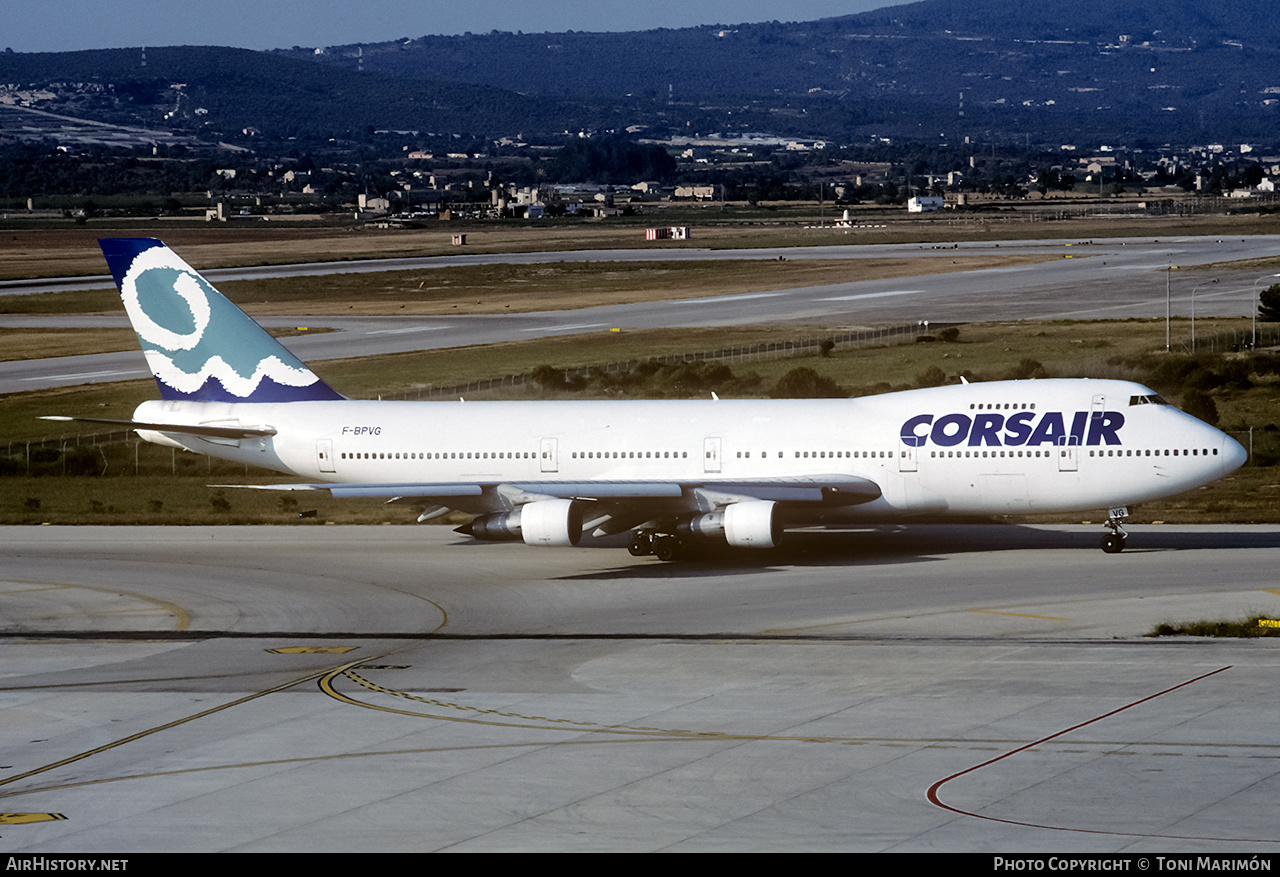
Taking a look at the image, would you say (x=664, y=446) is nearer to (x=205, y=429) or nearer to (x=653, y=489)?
(x=653, y=489)

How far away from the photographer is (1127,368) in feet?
272

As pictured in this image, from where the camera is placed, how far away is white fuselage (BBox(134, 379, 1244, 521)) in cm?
4606

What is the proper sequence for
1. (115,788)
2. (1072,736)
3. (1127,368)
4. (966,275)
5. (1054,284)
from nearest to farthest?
1. (115,788)
2. (1072,736)
3. (1127,368)
4. (1054,284)
5. (966,275)

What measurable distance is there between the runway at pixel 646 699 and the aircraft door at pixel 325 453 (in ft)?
9.56

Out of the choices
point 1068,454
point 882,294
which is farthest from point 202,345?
point 882,294

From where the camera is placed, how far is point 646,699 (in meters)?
31.1

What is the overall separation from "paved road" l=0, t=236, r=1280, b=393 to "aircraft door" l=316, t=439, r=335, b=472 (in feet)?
154

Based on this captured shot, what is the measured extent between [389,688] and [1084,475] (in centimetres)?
2280

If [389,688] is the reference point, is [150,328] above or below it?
above

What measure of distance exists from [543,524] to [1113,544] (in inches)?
661

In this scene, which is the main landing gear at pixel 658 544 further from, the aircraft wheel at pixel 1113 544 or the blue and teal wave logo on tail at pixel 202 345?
the aircraft wheel at pixel 1113 544
